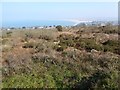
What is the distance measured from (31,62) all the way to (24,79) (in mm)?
1448

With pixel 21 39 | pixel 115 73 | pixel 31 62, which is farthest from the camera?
pixel 21 39

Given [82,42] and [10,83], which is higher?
[82,42]

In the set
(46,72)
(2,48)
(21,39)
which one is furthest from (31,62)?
(21,39)

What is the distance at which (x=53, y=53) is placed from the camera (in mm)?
12750

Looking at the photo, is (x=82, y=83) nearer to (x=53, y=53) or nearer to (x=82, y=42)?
(x=53, y=53)

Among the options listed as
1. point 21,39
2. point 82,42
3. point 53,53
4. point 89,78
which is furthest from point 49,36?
point 89,78

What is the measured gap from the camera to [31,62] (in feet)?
38.6

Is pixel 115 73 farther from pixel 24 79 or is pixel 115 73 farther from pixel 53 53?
pixel 53 53

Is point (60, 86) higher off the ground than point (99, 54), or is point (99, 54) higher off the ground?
point (99, 54)

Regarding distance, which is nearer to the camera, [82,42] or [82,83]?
[82,83]

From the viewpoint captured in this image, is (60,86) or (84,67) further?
(84,67)

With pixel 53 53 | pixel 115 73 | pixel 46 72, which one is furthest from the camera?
pixel 53 53

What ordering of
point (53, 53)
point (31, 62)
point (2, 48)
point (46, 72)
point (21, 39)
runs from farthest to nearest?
point (21, 39), point (2, 48), point (53, 53), point (31, 62), point (46, 72)

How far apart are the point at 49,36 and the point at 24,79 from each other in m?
8.11
